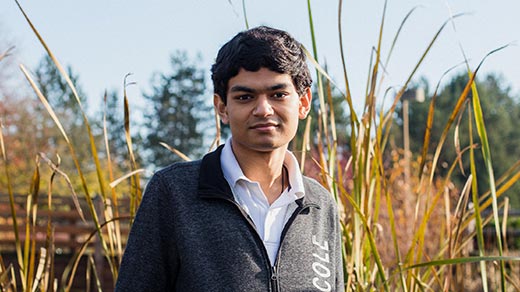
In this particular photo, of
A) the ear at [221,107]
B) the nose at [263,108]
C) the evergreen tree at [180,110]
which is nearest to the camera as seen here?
the nose at [263,108]

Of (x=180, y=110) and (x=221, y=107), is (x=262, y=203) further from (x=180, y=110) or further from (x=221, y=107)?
(x=180, y=110)

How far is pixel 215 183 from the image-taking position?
130 centimetres

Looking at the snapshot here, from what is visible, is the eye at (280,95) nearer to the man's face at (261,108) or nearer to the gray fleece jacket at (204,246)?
the man's face at (261,108)

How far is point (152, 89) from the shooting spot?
2686 cm

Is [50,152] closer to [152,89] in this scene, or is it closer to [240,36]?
[152,89]

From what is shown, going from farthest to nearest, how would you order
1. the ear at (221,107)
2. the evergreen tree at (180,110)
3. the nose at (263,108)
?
1. the evergreen tree at (180,110)
2. the ear at (221,107)
3. the nose at (263,108)

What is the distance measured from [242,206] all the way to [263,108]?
182mm

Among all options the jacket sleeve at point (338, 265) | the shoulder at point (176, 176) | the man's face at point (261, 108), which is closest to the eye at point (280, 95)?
the man's face at point (261, 108)

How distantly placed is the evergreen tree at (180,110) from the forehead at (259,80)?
81.7 ft

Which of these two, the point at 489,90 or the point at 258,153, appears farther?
the point at 489,90

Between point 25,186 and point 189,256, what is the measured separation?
17203mm

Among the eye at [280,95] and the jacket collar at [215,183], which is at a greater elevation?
the eye at [280,95]

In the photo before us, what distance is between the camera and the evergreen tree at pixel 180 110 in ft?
86.5

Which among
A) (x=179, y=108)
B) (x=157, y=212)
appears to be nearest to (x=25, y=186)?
(x=179, y=108)
